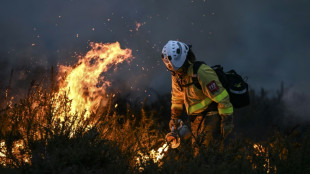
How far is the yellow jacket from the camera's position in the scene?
526 cm

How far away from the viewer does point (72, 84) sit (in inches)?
270

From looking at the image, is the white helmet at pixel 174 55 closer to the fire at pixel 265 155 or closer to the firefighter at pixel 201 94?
the firefighter at pixel 201 94

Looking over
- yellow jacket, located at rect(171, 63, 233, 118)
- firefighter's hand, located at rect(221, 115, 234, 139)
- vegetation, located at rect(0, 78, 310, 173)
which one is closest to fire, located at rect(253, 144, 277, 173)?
vegetation, located at rect(0, 78, 310, 173)

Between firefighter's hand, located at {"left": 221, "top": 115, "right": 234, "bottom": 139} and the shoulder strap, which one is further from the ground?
the shoulder strap

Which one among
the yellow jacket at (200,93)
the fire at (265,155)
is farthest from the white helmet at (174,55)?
the fire at (265,155)

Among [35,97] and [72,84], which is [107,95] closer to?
[72,84]

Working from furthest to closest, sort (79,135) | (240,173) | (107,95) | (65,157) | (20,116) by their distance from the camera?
1. (107,95)
2. (20,116)
3. (79,135)
4. (65,157)
5. (240,173)

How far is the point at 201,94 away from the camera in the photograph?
5637 mm

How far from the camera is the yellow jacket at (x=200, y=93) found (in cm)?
526

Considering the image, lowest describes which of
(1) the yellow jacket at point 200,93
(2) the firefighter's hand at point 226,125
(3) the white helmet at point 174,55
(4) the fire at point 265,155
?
(4) the fire at point 265,155

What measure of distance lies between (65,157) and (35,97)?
1.78 m

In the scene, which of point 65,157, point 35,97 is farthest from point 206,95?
point 35,97

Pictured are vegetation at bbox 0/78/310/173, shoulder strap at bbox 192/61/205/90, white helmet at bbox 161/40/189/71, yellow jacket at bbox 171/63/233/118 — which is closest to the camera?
vegetation at bbox 0/78/310/173

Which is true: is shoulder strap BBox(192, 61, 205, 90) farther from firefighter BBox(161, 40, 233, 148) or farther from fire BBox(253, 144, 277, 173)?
A: fire BBox(253, 144, 277, 173)
